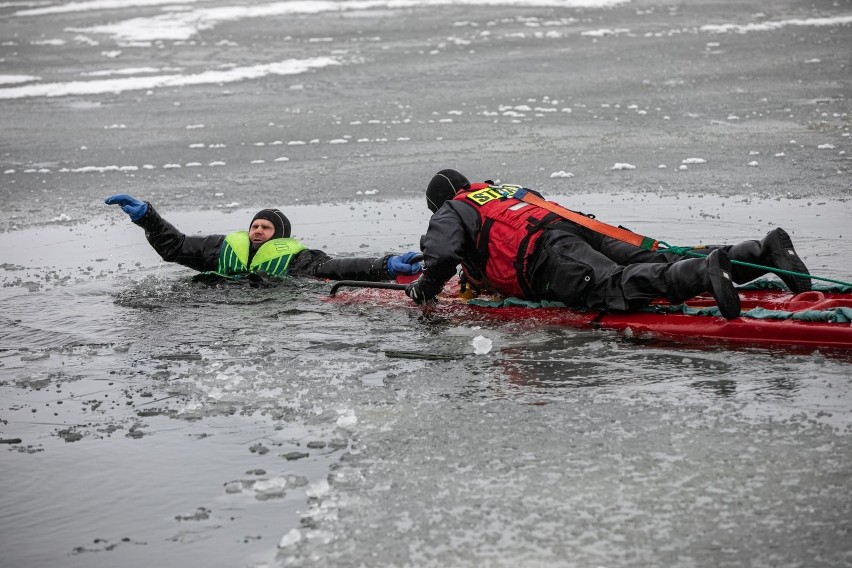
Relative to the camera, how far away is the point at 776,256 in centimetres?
590

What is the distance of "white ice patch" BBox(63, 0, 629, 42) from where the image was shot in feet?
69.1

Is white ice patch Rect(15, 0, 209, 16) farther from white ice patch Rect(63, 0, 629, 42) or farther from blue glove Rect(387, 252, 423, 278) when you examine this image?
blue glove Rect(387, 252, 423, 278)

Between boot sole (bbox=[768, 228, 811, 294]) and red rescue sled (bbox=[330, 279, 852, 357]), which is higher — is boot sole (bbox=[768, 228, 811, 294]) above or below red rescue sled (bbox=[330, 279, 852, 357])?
above

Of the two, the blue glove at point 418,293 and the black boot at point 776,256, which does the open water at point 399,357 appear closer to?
the blue glove at point 418,293

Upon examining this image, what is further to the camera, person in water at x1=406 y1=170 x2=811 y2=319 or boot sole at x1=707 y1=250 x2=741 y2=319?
person in water at x1=406 y1=170 x2=811 y2=319

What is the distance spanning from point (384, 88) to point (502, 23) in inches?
211

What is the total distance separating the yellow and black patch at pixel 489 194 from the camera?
6.38m

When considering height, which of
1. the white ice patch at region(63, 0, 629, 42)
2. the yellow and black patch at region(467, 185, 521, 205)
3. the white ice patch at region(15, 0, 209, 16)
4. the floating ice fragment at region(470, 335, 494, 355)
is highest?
the white ice patch at region(15, 0, 209, 16)

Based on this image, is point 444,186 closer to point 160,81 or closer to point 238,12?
Result: point 160,81

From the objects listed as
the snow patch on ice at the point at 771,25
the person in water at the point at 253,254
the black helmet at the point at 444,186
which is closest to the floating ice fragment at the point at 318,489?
the black helmet at the point at 444,186

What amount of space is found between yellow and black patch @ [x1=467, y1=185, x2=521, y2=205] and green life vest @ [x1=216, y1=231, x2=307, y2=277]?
6.16ft

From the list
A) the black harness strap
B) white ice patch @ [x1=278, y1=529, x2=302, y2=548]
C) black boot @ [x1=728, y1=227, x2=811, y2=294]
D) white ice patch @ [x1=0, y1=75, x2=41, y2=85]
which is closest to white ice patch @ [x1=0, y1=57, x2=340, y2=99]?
white ice patch @ [x1=0, y1=75, x2=41, y2=85]

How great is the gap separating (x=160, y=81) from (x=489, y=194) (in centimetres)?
1161

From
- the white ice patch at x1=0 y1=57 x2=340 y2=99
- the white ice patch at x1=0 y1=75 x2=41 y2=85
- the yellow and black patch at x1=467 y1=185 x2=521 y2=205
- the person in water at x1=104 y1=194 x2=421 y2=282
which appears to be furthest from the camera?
the white ice patch at x1=0 y1=75 x2=41 y2=85
